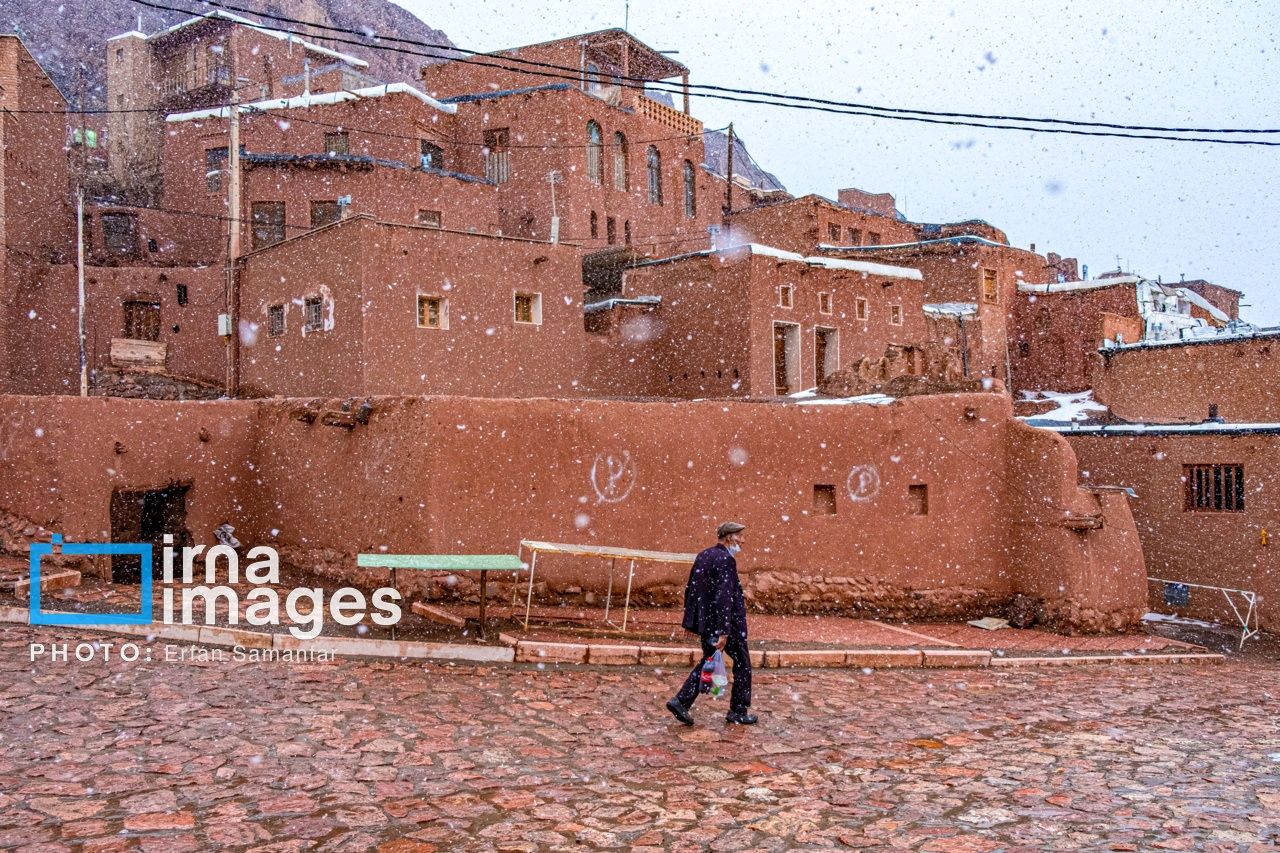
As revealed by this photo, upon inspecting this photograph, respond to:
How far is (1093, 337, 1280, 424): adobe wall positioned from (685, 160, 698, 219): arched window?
58.8 ft

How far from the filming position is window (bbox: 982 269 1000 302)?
36219 millimetres

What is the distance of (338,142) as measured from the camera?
30234 mm

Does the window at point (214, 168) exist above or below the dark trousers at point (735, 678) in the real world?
above

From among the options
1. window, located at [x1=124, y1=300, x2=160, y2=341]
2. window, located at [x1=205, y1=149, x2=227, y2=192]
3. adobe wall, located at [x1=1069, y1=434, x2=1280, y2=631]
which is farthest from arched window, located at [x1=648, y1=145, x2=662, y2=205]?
adobe wall, located at [x1=1069, y1=434, x2=1280, y2=631]

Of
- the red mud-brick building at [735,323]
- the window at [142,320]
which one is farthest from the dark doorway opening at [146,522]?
the window at [142,320]

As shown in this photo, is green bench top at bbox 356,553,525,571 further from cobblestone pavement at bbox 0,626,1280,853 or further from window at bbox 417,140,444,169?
window at bbox 417,140,444,169

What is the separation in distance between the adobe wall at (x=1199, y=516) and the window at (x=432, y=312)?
514 inches

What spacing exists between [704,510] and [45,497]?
7618 millimetres

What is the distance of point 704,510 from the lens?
11.6 meters

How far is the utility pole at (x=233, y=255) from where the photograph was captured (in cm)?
2159

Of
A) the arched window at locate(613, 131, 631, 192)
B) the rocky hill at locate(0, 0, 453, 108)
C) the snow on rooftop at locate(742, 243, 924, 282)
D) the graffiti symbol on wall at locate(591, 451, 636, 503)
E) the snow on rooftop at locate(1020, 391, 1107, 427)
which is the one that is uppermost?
the rocky hill at locate(0, 0, 453, 108)

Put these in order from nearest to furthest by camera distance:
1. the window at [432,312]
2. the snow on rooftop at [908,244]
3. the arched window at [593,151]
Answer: the window at [432,312] → the arched window at [593,151] → the snow on rooftop at [908,244]

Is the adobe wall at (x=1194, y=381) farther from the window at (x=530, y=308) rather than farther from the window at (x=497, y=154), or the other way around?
the window at (x=497, y=154)

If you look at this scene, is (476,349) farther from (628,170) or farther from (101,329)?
(628,170)
